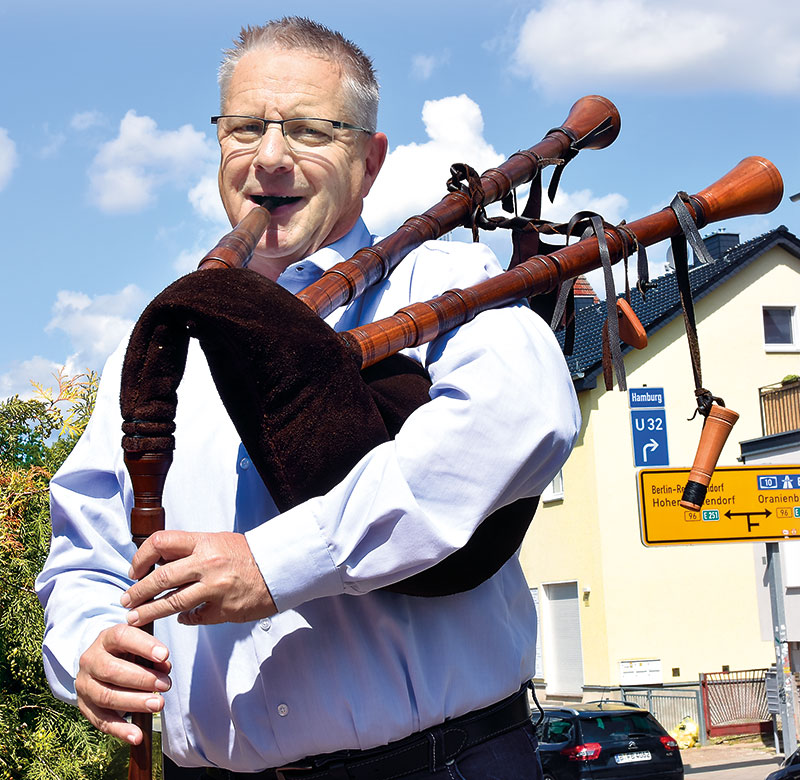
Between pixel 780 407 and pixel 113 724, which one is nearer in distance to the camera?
pixel 113 724

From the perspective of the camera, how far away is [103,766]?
16.4ft

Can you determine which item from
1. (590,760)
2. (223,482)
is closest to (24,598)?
(223,482)

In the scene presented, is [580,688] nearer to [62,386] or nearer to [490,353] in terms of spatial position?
[62,386]

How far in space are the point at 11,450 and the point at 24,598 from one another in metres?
0.88

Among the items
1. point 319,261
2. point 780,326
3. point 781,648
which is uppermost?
point 780,326

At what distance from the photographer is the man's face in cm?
199

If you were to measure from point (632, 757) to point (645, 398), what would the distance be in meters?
4.29

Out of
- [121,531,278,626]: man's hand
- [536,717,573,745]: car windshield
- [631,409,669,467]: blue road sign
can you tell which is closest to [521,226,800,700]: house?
[631,409,669,467]: blue road sign

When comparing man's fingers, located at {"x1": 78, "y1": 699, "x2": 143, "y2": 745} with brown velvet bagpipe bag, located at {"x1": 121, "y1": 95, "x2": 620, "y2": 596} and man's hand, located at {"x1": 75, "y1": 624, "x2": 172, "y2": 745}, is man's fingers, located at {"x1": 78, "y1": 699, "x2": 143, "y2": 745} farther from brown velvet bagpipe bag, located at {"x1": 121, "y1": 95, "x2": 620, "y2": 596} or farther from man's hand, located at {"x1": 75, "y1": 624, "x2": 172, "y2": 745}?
brown velvet bagpipe bag, located at {"x1": 121, "y1": 95, "x2": 620, "y2": 596}

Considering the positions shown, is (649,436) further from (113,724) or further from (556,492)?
(113,724)

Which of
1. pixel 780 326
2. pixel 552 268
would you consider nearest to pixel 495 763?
pixel 552 268

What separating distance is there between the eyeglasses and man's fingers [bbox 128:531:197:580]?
838 mm

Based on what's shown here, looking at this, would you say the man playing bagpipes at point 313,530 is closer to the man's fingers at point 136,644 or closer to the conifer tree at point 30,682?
the man's fingers at point 136,644

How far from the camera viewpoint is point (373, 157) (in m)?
2.18
